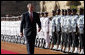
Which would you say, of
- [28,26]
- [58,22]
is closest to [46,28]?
[58,22]

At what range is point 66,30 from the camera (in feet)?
40.3

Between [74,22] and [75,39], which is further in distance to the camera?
[75,39]

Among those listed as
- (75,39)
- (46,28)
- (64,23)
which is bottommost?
(75,39)

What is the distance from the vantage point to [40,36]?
51.1 ft

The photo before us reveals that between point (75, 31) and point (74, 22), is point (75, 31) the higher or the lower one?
the lower one

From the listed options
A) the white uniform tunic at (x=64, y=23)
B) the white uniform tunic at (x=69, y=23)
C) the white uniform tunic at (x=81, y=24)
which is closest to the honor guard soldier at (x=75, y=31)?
the white uniform tunic at (x=69, y=23)

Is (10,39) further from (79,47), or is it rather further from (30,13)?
(30,13)

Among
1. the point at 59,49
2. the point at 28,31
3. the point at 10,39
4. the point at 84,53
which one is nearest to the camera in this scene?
the point at 28,31

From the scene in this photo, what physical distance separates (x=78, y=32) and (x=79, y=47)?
49 centimetres

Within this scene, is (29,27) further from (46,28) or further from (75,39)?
(46,28)

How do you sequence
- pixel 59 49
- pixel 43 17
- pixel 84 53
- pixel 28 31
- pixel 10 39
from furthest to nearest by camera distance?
pixel 10 39 → pixel 43 17 → pixel 59 49 → pixel 84 53 → pixel 28 31

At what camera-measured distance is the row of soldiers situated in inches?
462

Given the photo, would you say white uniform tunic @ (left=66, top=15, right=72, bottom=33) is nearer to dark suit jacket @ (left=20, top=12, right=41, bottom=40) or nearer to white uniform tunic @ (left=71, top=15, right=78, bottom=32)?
white uniform tunic @ (left=71, top=15, right=78, bottom=32)

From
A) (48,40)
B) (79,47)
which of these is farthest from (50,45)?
(79,47)
